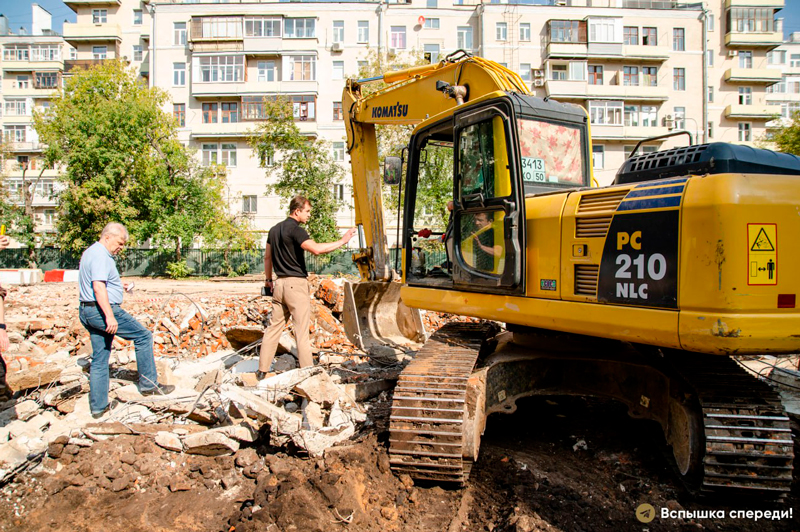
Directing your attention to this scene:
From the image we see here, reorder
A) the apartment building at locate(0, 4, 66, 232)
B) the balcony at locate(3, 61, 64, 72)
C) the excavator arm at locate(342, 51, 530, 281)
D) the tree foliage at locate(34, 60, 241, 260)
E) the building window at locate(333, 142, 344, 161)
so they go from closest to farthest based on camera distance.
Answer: the excavator arm at locate(342, 51, 530, 281), the tree foliage at locate(34, 60, 241, 260), the building window at locate(333, 142, 344, 161), the apartment building at locate(0, 4, 66, 232), the balcony at locate(3, 61, 64, 72)

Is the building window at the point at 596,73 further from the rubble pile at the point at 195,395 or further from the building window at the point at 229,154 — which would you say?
the rubble pile at the point at 195,395

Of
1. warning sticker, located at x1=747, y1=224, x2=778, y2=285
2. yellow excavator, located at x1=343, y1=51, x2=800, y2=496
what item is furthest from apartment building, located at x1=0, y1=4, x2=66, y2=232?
warning sticker, located at x1=747, y1=224, x2=778, y2=285

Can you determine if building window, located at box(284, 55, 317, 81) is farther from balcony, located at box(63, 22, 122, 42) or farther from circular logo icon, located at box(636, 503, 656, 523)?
circular logo icon, located at box(636, 503, 656, 523)

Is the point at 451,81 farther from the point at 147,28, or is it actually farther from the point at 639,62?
the point at 147,28

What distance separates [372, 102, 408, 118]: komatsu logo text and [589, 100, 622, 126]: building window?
3261 centimetres

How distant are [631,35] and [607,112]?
603 centimetres

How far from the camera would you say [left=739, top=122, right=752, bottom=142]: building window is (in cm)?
3875

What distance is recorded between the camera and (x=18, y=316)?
30.8 feet

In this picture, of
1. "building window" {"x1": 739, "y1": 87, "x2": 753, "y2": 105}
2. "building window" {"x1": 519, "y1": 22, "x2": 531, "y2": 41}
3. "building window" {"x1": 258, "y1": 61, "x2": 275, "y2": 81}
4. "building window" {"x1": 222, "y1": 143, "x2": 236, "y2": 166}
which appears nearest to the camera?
"building window" {"x1": 222, "y1": 143, "x2": 236, "y2": 166}

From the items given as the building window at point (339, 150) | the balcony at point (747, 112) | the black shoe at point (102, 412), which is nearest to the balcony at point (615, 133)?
the balcony at point (747, 112)

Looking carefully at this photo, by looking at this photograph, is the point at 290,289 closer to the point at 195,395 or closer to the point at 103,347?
the point at 195,395

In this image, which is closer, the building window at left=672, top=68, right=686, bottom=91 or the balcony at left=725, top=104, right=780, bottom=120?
the building window at left=672, top=68, right=686, bottom=91

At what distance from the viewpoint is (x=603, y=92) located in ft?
119

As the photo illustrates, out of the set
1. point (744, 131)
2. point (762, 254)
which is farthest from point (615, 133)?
point (762, 254)
